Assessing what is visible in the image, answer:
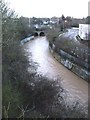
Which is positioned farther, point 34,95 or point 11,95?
point 34,95

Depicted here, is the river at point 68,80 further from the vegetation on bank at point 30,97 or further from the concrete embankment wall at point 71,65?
the vegetation on bank at point 30,97

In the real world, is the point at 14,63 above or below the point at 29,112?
above

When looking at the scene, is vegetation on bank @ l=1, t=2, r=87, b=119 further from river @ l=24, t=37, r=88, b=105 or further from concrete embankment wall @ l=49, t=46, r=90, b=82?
concrete embankment wall @ l=49, t=46, r=90, b=82

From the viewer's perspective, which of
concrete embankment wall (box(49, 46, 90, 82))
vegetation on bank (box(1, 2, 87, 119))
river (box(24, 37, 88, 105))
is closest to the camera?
vegetation on bank (box(1, 2, 87, 119))

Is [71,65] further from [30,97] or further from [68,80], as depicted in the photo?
[30,97]

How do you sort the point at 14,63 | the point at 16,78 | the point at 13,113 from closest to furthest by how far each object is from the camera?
the point at 13,113
the point at 16,78
the point at 14,63

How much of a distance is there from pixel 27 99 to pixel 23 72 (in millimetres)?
1245

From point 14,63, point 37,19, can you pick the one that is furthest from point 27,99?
point 37,19

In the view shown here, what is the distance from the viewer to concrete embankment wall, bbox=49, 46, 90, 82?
12692mm

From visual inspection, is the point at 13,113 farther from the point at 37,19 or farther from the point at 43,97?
the point at 37,19

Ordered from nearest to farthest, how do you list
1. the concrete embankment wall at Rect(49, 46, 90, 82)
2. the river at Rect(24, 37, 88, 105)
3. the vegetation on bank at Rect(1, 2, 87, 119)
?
the vegetation on bank at Rect(1, 2, 87, 119)
the river at Rect(24, 37, 88, 105)
the concrete embankment wall at Rect(49, 46, 90, 82)

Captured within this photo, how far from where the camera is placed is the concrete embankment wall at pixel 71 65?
12.7 meters

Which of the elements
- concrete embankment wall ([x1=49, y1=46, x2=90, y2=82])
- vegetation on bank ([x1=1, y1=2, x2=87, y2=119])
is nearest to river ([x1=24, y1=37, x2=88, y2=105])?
concrete embankment wall ([x1=49, y1=46, x2=90, y2=82])

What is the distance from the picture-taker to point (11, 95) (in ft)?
20.5
